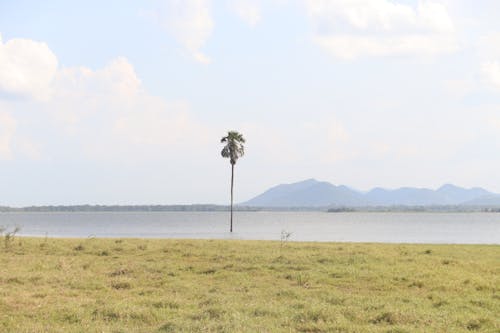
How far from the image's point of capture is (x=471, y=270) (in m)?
30.7

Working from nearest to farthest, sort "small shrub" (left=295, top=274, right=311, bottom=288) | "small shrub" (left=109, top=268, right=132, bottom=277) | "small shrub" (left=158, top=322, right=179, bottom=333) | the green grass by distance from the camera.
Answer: "small shrub" (left=158, top=322, right=179, bottom=333) < the green grass < "small shrub" (left=295, top=274, right=311, bottom=288) < "small shrub" (left=109, top=268, right=132, bottom=277)

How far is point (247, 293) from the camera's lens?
2291 centimetres

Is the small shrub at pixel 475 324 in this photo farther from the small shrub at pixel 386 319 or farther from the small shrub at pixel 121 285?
the small shrub at pixel 121 285

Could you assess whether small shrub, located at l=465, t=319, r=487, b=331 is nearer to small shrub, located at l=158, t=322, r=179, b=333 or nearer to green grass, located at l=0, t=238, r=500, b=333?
green grass, located at l=0, t=238, r=500, b=333

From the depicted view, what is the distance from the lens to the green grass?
1706 cm

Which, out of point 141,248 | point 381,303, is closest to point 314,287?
point 381,303

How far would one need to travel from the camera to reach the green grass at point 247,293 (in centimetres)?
1706

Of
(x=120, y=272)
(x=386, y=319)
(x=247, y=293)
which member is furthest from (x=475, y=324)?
(x=120, y=272)

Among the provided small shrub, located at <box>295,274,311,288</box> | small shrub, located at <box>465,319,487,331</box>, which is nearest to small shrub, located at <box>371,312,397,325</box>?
small shrub, located at <box>465,319,487,331</box>

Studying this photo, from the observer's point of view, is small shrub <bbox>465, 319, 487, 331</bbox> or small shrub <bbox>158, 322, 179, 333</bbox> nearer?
small shrub <bbox>158, 322, 179, 333</bbox>

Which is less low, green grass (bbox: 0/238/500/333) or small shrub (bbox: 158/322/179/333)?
green grass (bbox: 0/238/500/333)

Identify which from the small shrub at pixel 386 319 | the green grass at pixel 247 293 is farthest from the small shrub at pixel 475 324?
the small shrub at pixel 386 319

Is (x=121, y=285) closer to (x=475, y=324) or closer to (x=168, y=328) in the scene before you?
(x=168, y=328)

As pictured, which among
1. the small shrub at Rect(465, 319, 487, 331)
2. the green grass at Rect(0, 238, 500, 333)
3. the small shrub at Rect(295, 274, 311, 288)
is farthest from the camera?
the small shrub at Rect(295, 274, 311, 288)
